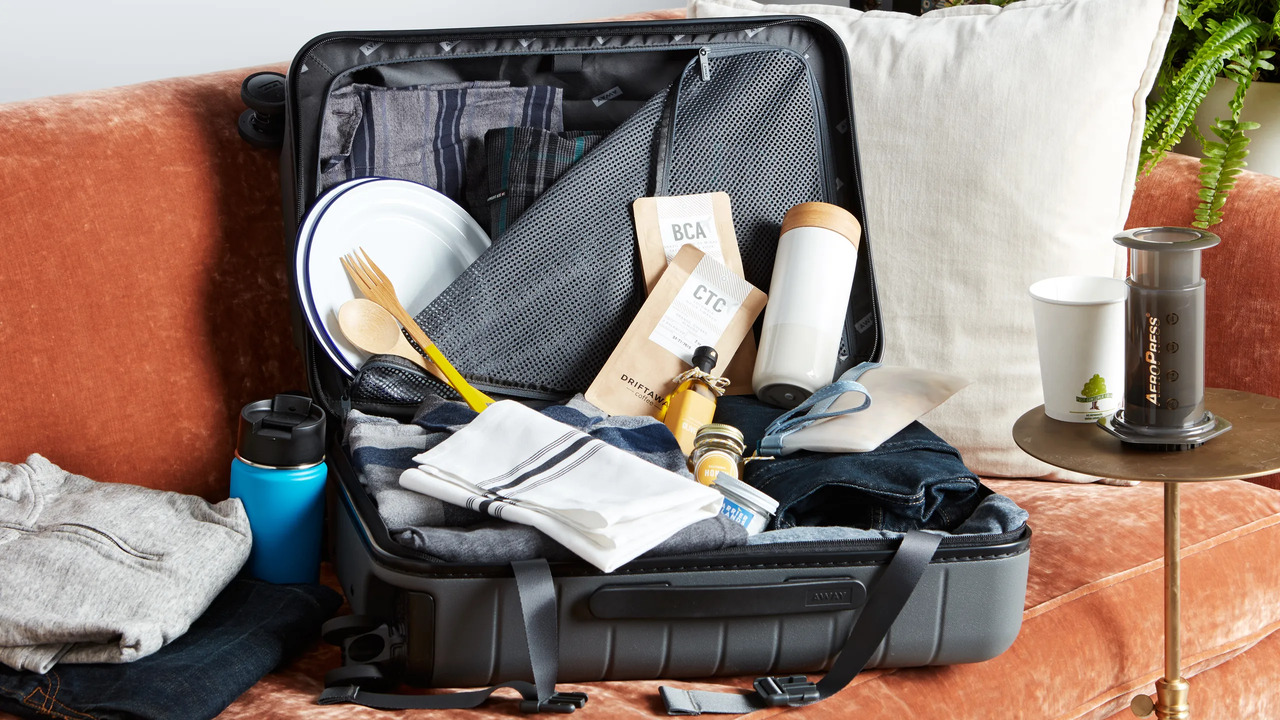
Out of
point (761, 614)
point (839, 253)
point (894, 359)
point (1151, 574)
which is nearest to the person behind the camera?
point (761, 614)

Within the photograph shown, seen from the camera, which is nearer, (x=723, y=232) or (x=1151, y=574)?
(x=1151, y=574)

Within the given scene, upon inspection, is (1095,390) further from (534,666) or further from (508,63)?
(508,63)

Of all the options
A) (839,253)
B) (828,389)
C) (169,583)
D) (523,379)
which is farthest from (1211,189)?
(169,583)

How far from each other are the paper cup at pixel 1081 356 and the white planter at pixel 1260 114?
78 centimetres

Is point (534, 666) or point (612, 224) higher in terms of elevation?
point (612, 224)

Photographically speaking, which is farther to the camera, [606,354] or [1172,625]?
[606,354]

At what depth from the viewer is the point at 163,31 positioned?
1388 mm

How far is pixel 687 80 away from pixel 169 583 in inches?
→ 27.2

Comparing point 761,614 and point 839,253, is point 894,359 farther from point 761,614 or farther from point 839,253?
point 761,614

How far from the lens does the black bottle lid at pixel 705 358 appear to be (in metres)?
1.01

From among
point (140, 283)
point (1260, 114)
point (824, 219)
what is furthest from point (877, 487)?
point (1260, 114)

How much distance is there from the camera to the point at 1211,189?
120 centimetres

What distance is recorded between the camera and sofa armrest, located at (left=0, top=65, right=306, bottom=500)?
3.05 ft

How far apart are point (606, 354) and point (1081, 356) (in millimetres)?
443
